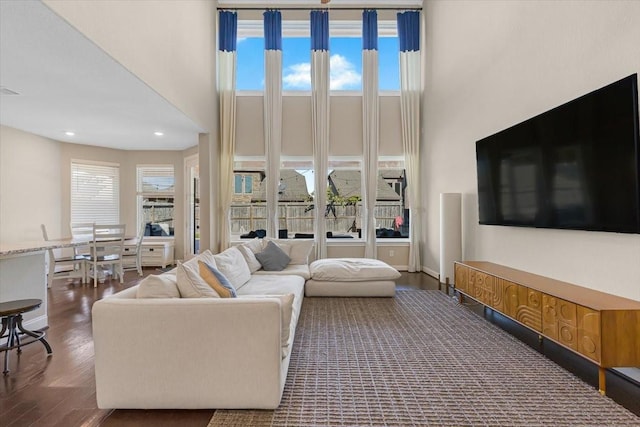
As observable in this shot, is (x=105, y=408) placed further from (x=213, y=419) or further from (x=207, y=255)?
(x=207, y=255)

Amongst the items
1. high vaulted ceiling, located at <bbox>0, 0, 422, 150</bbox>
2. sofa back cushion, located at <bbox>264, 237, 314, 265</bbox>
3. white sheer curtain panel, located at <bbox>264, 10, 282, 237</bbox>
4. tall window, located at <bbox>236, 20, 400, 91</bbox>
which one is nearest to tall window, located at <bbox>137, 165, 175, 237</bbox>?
high vaulted ceiling, located at <bbox>0, 0, 422, 150</bbox>

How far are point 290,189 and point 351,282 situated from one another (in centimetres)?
305

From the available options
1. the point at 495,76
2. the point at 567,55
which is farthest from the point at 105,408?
the point at 495,76

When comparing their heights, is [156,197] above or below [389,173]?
below

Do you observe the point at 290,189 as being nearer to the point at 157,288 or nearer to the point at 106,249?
the point at 106,249

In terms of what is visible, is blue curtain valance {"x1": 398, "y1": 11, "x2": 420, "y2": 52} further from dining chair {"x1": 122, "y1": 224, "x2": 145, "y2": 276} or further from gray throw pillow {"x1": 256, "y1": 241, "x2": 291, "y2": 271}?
dining chair {"x1": 122, "y1": 224, "x2": 145, "y2": 276}

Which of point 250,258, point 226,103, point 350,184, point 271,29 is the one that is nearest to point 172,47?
point 226,103

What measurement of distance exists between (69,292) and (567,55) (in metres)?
6.99

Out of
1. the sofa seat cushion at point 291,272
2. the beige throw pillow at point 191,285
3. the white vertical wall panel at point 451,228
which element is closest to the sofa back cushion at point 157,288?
the beige throw pillow at point 191,285

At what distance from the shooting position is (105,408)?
2010mm

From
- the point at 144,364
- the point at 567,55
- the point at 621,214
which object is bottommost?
the point at 144,364

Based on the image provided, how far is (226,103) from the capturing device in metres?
6.70

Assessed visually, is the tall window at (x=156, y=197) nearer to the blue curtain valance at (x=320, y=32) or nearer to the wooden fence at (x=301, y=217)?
the wooden fence at (x=301, y=217)

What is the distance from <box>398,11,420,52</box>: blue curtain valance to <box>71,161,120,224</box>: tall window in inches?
269
